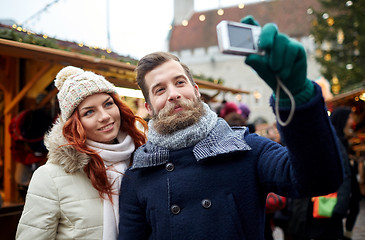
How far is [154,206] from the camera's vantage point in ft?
5.39

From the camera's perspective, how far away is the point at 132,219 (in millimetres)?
1747

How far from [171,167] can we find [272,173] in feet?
1.62

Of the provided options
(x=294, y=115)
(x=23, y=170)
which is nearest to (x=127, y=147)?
(x=294, y=115)

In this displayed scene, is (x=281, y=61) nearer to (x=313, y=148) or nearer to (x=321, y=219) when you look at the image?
(x=313, y=148)

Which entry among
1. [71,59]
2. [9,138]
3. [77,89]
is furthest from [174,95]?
[9,138]

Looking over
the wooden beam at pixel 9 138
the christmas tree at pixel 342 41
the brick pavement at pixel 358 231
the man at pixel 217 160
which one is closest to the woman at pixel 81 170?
the man at pixel 217 160

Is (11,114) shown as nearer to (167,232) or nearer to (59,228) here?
(59,228)

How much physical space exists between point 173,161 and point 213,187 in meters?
0.25

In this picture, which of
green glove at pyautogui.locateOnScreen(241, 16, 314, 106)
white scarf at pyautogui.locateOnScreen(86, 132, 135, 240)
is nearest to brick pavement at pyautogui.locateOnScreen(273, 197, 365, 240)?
white scarf at pyautogui.locateOnScreen(86, 132, 135, 240)

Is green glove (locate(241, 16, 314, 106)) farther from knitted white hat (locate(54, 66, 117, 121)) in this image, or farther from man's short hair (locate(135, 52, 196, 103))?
knitted white hat (locate(54, 66, 117, 121))

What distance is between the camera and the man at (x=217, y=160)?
43.8 inches

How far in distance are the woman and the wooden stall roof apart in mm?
1193

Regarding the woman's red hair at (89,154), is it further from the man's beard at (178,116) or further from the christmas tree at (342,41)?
the christmas tree at (342,41)

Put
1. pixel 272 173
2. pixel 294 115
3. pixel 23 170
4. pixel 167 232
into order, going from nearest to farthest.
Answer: pixel 294 115, pixel 272 173, pixel 167 232, pixel 23 170
